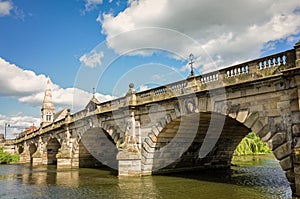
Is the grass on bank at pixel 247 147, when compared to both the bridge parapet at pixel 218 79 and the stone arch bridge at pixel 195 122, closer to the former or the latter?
the stone arch bridge at pixel 195 122

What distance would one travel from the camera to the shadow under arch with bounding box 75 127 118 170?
1251 inches

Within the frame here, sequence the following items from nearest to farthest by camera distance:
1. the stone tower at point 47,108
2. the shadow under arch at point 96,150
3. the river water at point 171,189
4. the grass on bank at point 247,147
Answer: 1. the river water at point 171,189
2. the shadow under arch at point 96,150
3. the grass on bank at point 247,147
4. the stone tower at point 47,108

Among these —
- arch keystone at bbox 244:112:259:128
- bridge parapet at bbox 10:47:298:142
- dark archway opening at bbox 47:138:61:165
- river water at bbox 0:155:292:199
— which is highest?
bridge parapet at bbox 10:47:298:142

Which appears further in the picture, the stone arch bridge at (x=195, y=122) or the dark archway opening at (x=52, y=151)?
the dark archway opening at (x=52, y=151)

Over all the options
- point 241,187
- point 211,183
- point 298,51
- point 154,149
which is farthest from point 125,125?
point 298,51

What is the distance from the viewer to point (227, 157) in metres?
26.4

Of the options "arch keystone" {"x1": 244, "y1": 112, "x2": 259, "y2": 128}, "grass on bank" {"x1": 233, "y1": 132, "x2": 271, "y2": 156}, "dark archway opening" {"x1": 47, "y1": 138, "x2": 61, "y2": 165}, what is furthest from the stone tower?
"arch keystone" {"x1": 244, "y1": 112, "x2": 259, "y2": 128}

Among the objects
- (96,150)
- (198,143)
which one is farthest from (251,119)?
(96,150)

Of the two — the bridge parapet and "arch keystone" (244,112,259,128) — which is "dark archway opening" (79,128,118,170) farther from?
"arch keystone" (244,112,259,128)

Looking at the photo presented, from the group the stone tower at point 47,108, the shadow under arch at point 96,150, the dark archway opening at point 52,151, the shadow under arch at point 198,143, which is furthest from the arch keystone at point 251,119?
the stone tower at point 47,108

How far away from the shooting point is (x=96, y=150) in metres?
33.1

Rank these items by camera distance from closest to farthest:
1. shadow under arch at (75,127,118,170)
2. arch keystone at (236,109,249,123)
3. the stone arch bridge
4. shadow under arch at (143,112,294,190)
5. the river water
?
the stone arch bridge, the river water, arch keystone at (236,109,249,123), shadow under arch at (143,112,294,190), shadow under arch at (75,127,118,170)

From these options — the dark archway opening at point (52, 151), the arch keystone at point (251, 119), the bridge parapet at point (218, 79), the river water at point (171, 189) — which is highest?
the bridge parapet at point (218, 79)

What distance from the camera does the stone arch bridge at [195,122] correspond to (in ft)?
42.6
